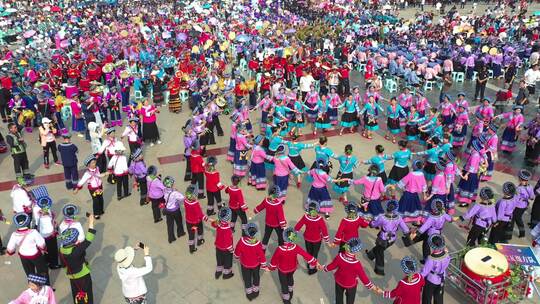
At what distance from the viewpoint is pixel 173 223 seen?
950 centimetres

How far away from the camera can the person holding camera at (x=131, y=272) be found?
6.73 m

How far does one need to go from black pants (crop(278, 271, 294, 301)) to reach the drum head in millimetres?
2867

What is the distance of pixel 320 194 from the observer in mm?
10172

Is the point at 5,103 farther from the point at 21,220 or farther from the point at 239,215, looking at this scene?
the point at 239,215

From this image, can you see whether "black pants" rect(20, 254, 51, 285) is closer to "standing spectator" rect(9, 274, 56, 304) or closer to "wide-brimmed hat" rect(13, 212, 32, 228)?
"wide-brimmed hat" rect(13, 212, 32, 228)

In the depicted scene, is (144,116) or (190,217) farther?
(144,116)

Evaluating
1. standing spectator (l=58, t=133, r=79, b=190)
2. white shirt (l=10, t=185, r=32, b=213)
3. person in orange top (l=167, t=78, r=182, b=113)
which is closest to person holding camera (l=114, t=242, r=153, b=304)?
white shirt (l=10, t=185, r=32, b=213)

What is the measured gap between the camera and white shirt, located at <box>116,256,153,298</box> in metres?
6.80

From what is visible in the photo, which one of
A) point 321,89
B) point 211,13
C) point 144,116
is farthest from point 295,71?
point 211,13

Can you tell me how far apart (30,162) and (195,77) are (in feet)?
21.6

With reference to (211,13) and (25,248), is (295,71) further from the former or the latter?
(211,13)

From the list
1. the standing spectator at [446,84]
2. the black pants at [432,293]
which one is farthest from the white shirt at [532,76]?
the black pants at [432,293]

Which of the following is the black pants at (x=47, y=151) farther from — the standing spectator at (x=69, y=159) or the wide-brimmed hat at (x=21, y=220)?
the wide-brimmed hat at (x=21, y=220)

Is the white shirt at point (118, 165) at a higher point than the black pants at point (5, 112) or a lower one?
higher
